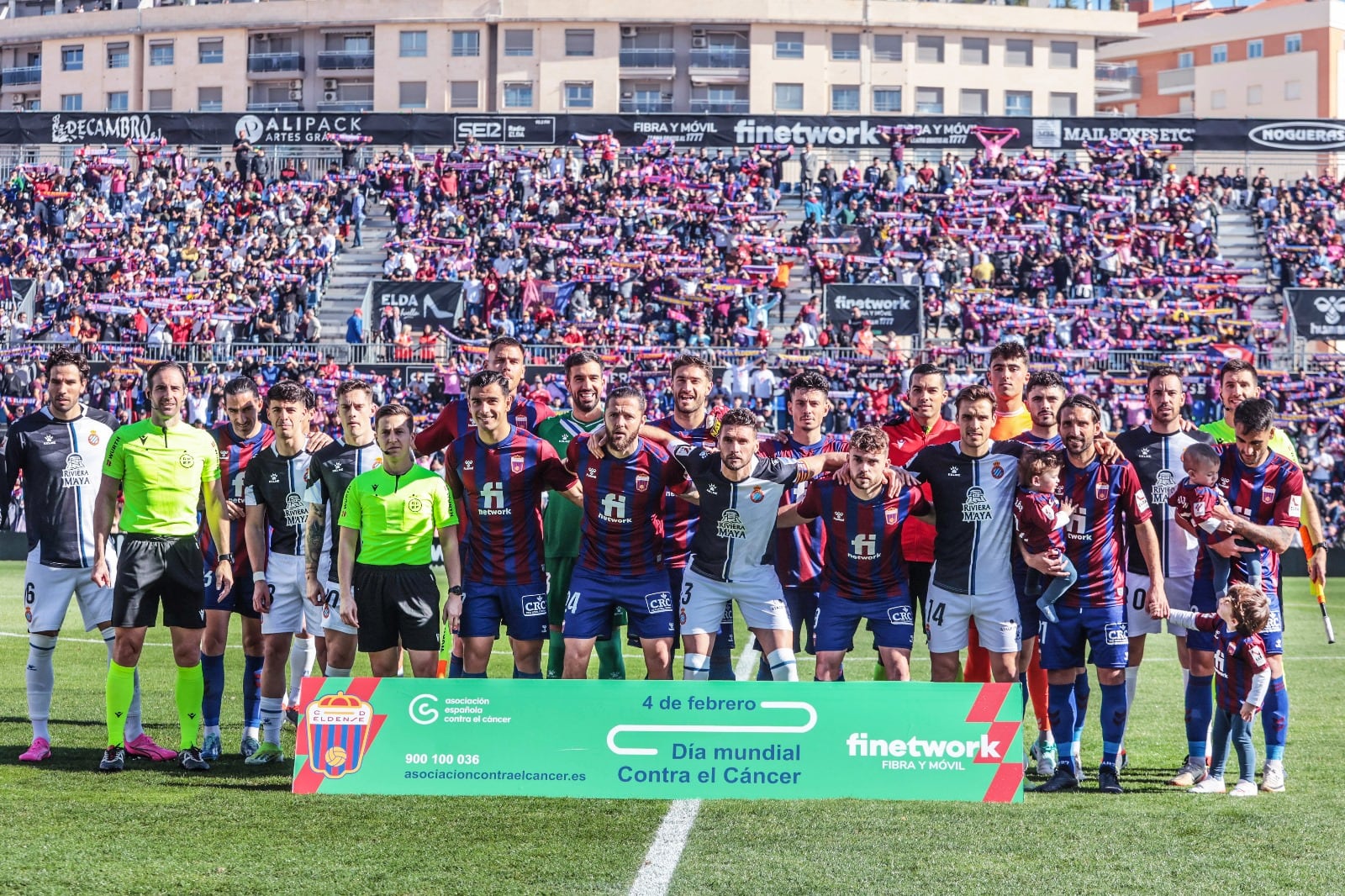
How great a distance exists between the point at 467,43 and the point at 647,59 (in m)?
7.72

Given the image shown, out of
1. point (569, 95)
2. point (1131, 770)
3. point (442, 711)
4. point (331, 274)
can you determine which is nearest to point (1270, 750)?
point (1131, 770)

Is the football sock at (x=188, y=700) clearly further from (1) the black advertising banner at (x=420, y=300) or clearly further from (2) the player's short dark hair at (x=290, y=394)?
(1) the black advertising banner at (x=420, y=300)

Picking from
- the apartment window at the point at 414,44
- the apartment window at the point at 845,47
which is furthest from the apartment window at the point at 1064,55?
the apartment window at the point at 414,44

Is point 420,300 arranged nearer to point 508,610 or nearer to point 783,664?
point 508,610

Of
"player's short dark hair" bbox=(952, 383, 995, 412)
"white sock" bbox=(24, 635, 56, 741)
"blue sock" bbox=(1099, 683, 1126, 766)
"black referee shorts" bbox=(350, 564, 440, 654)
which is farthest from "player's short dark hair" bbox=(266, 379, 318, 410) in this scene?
"blue sock" bbox=(1099, 683, 1126, 766)

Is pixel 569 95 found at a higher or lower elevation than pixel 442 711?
higher

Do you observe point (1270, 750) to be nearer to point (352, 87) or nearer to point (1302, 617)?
point (1302, 617)

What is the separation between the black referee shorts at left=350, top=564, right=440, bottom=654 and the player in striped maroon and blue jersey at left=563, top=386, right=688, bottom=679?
753mm

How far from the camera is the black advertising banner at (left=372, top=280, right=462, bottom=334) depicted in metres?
29.8

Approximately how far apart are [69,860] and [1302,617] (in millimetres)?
15425

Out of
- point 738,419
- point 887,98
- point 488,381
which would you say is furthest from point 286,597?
point 887,98

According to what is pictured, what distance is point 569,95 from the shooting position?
62062 mm

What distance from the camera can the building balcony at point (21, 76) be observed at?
68.6 metres

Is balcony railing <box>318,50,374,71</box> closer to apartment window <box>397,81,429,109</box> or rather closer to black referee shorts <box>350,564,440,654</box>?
apartment window <box>397,81,429,109</box>
